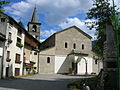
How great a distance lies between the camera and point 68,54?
40844mm

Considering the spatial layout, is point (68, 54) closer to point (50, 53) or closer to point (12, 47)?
point (50, 53)

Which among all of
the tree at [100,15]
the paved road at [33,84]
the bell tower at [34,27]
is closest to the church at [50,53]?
the paved road at [33,84]

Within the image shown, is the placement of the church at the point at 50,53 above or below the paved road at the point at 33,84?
above

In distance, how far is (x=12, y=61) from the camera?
2572 cm

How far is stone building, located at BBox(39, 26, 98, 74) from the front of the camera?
38.8m

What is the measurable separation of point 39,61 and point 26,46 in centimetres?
663

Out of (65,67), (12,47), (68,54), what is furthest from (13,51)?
(68,54)

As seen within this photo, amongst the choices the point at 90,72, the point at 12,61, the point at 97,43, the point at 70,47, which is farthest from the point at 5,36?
the point at 90,72

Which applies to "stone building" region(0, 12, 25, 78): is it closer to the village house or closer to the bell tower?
the village house

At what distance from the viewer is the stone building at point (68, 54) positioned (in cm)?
3878

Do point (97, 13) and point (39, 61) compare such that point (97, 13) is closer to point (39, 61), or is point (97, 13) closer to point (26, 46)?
point (26, 46)

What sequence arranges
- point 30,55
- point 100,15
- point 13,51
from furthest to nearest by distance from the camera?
point 30,55
point 13,51
point 100,15

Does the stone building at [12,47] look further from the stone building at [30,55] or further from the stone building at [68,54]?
the stone building at [68,54]

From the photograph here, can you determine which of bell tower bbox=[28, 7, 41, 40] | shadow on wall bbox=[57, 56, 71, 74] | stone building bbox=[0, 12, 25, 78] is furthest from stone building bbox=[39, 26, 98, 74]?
stone building bbox=[0, 12, 25, 78]
